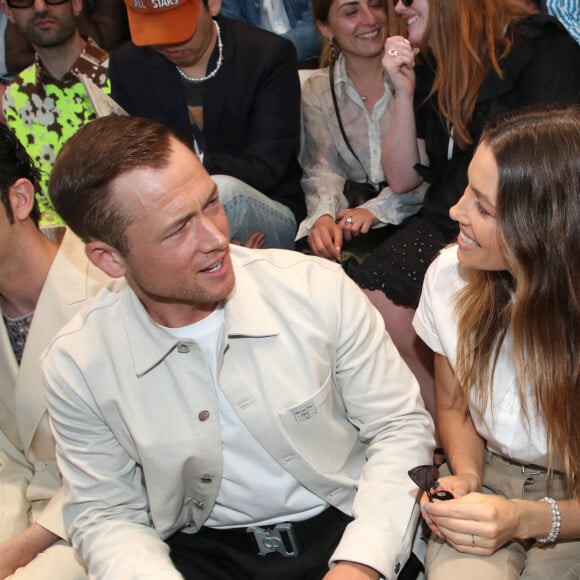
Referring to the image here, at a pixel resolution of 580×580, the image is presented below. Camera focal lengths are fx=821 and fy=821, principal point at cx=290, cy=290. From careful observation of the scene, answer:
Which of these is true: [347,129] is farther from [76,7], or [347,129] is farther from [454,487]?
[454,487]

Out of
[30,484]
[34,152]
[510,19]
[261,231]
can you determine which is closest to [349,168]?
[261,231]

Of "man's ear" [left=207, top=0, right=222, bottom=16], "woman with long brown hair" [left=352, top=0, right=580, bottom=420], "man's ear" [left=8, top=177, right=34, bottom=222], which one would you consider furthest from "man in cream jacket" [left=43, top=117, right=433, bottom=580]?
"man's ear" [left=207, top=0, right=222, bottom=16]

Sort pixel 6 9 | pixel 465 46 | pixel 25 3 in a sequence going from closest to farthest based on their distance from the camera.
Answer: pixel 465 46 < pixel 25 3 < pixel 6 9

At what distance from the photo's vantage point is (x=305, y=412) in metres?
1.57

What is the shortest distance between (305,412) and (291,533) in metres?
0.28

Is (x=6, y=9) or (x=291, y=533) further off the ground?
(x=6, y=9)

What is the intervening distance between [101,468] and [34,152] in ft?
6.18

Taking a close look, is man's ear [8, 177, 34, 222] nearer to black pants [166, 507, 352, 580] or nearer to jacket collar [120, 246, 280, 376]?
jacket collar [120, 246, 280, 376]

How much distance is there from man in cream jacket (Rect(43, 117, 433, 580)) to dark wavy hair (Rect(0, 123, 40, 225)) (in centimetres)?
41

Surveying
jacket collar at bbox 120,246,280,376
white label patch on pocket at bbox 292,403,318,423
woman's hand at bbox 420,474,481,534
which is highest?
jacket collar at bbox 120,246,280,376

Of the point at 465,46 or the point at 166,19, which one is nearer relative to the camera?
the point at 465,46

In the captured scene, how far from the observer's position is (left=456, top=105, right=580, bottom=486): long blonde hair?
1.37 metres

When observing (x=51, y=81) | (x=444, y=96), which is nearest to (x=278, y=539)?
(x=444, y=96)

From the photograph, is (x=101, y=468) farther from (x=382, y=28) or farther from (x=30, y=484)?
(x=382, y=28)
